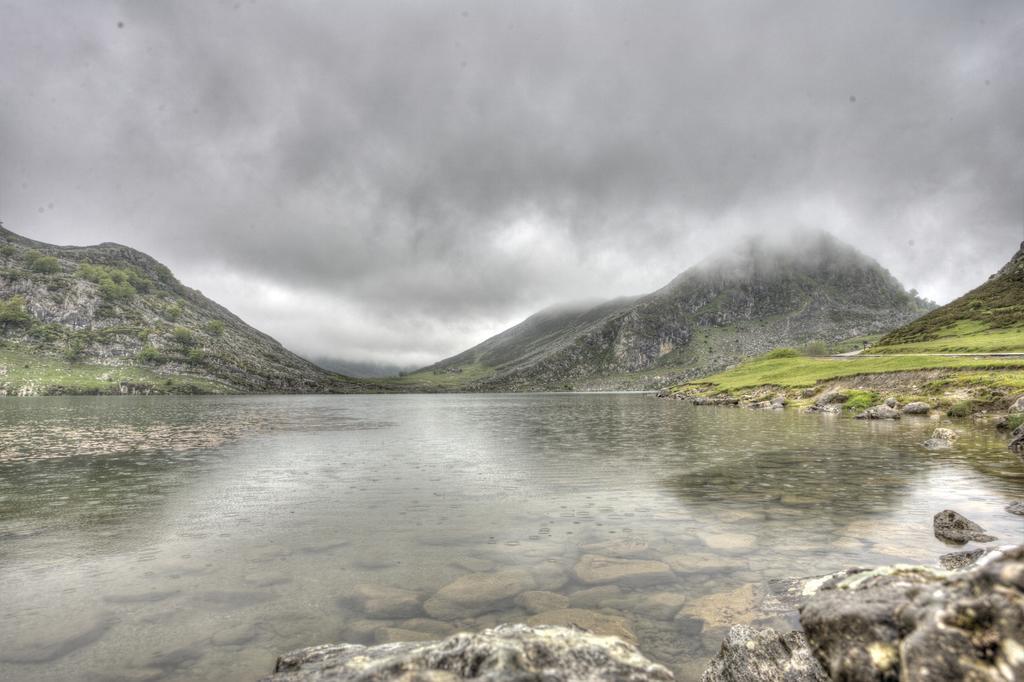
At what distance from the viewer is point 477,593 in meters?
11.4

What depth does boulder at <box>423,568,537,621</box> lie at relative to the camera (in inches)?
415

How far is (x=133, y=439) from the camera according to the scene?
42469 mm

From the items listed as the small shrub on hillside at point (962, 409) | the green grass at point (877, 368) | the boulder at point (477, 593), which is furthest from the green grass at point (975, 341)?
the boulder at point (477, 593)

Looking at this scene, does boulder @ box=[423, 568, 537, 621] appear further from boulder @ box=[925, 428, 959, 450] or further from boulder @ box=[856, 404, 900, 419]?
boulder @ box=[856, 404, 900, 419]

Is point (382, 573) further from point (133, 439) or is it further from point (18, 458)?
point (133, 439)

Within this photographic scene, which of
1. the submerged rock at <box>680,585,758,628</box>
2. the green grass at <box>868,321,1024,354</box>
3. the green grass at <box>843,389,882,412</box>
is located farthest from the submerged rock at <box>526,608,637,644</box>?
the green grass at <box>868,321,1024,354</box>

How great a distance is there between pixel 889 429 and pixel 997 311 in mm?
133961

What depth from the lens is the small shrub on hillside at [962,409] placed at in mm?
51156

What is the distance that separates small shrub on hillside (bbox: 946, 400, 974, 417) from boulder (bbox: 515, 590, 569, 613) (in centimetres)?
6157

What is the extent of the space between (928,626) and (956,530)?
14.0 m

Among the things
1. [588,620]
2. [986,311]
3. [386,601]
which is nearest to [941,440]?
[588,620]

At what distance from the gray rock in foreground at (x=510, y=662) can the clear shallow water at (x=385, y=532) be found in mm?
3392

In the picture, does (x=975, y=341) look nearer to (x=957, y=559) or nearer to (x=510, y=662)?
(x=957, y=559)

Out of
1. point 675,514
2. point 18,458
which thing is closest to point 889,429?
point 675,514
